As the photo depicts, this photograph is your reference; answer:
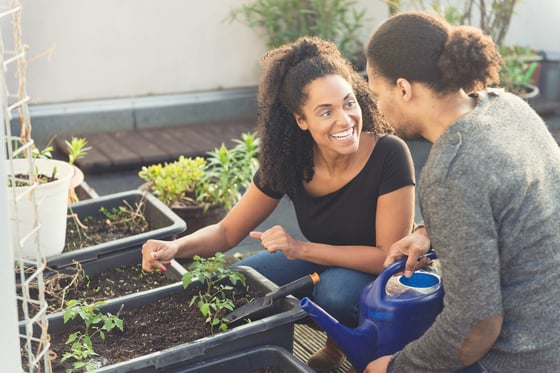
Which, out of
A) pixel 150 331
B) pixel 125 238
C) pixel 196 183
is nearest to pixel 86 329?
pixel 150 331

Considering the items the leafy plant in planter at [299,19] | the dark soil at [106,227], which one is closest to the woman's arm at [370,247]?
the dark soil at [106,227]

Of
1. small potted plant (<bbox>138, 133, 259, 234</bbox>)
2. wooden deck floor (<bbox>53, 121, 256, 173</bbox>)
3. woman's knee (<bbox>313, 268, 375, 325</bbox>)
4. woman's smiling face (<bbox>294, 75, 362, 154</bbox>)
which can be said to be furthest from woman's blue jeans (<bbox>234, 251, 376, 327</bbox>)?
wooden deck floor (<bbox>53, 121, 256, 173</bbox>)

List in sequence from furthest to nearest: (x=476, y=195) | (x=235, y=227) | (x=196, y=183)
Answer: (x=196, y=183) → (x=235, y=227) → (x=476, y=195)

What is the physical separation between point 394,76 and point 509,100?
0.89 feet

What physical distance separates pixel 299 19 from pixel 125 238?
110 inches

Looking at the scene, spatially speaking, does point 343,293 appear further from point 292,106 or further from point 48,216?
point 48,216

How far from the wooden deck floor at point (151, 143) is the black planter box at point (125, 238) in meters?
1.38

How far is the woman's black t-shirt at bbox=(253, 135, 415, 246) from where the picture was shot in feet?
7.70

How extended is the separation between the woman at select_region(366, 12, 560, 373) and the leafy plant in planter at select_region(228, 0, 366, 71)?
10.4 ft

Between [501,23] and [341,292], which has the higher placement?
[501,23]

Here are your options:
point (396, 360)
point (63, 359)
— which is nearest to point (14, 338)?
point (63, 359)

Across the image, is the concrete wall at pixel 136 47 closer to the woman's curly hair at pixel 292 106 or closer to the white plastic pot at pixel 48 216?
the white plastic pot at pixel 48 216

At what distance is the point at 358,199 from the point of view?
241 cm

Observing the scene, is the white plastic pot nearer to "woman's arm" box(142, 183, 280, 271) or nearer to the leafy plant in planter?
"woman's arm" box(142, 183, 280, 271)
